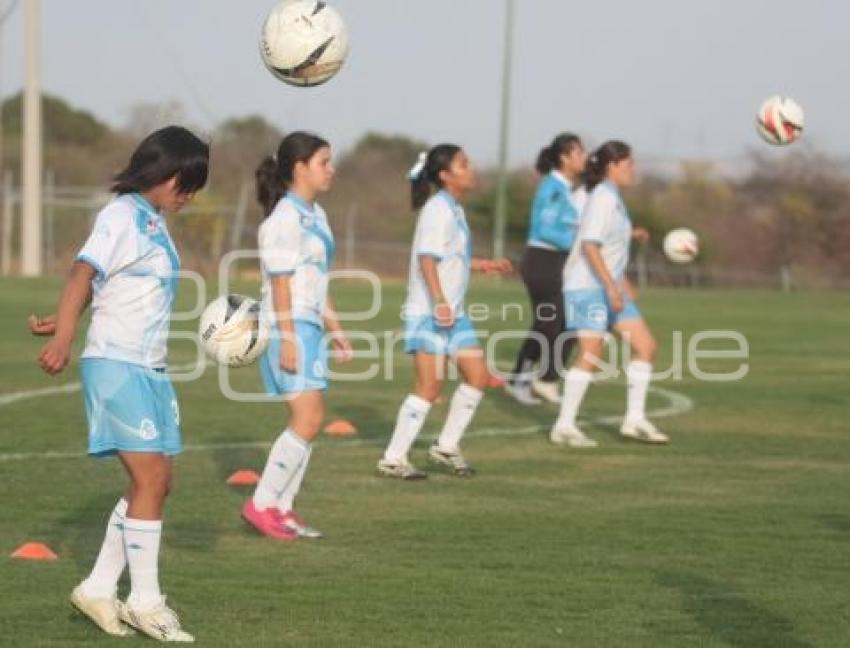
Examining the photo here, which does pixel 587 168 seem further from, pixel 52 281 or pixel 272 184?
pixel 52 281

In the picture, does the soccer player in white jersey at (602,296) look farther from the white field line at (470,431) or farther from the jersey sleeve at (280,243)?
the jersey sleeve at (280,243)

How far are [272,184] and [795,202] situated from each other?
1699 inches

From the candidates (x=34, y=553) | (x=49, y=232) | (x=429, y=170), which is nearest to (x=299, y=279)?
(x=34, y=553)

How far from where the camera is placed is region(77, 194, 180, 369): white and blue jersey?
6.91 meters

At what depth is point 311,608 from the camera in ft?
24.2

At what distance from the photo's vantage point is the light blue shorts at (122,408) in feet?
22.8

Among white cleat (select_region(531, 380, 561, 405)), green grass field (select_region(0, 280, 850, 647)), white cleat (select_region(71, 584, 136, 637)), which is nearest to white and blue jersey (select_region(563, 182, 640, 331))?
green grass field (select_region(0, 280, 850, 647))

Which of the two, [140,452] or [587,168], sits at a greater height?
[587,168]

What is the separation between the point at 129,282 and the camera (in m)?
7.00

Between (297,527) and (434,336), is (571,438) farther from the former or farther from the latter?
(297,527)

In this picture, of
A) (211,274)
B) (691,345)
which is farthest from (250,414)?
(211,274)

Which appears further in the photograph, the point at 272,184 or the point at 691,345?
the point at 691,345

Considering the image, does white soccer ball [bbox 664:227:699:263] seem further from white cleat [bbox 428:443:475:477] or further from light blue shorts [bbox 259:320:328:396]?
light blue shorts [bbox 259:320:328:396]

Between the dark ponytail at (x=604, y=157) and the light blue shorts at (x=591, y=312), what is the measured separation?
78 centimetres
